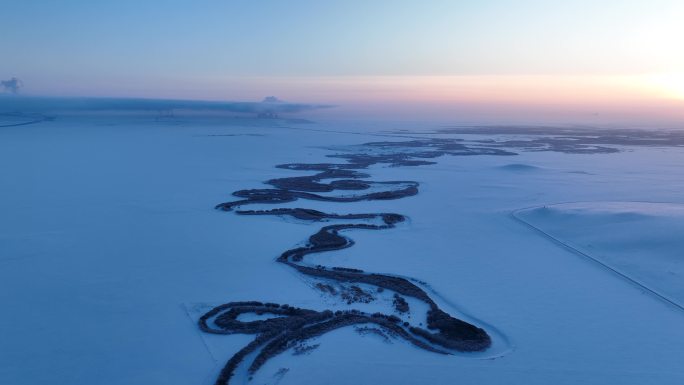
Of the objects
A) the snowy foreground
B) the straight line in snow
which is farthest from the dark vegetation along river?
the straight line in snow

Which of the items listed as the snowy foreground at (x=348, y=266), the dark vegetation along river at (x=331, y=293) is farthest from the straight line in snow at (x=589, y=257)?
the dark vegetation along river at (x=331, y=293)

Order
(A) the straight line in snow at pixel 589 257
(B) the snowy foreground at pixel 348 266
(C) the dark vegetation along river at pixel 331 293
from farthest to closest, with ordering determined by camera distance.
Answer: (A) the straight line in snow at pixel 589 257 → (C) the dark vegetation along river at pixel 331 293 → (B) the snowy foreground at pixel 348 266

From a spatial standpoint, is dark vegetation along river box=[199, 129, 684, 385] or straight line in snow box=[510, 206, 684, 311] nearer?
dark vegetation along river box=[199, 129, 684, 385]

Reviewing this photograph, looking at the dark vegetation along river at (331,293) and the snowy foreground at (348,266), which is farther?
the dark vegetation along river at (331,293)

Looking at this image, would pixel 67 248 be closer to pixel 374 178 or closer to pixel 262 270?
pixel 262 270

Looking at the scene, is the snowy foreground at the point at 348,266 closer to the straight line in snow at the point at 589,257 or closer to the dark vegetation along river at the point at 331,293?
the straight line in snow at the point at 589,257

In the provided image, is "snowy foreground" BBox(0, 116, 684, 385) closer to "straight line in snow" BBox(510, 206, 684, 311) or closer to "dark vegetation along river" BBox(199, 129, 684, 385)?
"straight line in snow" BBox(510, 206, 684, 311)

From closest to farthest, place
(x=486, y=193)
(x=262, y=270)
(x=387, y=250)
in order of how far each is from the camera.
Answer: (x=262, y=270) < (x=387, y=250) < (x=486, y=193)

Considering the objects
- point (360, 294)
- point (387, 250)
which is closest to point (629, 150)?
point (387, 250)
